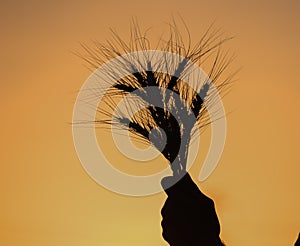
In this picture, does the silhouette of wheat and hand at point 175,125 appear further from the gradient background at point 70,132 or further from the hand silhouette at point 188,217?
the gradient background at point 70,132

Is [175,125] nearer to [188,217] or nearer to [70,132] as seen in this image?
[188,217]

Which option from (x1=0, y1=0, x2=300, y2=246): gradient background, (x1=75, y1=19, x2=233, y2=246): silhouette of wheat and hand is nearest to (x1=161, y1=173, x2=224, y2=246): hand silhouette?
(x1=75, y1=19, x2=233, y2=246): silhouette of wheat and hand

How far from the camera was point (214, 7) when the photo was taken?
6.29ft

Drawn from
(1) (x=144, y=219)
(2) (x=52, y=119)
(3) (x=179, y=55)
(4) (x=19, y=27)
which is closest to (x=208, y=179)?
(1) (x=144, y=219)

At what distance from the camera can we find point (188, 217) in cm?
172

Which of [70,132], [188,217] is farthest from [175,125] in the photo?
[70,132]

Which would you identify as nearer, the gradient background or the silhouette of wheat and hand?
the silhouette of wheat and hand

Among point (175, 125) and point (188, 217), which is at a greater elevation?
point (175, 125)

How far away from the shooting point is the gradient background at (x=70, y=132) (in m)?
1.85

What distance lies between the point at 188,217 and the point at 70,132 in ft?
1.57

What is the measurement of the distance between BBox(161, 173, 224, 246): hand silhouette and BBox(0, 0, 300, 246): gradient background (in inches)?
4.1

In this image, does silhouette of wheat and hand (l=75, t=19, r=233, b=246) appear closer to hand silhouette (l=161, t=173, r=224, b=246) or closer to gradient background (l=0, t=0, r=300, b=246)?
hand silhouette (l=161, t=173, r=224, b=246)

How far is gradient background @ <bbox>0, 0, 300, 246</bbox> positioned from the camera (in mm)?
1849

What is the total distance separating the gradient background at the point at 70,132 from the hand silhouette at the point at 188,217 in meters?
0.10
